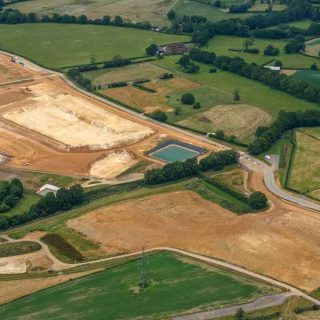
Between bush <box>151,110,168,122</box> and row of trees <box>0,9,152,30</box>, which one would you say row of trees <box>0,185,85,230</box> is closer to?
bush <box>151,110,168,122</box>

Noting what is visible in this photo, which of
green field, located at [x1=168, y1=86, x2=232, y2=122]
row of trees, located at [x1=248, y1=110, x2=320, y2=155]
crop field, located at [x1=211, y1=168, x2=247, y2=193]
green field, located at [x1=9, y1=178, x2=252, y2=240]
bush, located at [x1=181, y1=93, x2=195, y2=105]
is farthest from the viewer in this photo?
bush, located at [x1=181, y1=93, x2=195, y2=105]

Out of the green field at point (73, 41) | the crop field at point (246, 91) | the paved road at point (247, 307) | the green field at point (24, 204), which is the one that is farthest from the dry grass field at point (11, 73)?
the paved road at point (247, 307)

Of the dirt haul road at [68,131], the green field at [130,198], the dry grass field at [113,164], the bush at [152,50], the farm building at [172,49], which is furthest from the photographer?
the farm building at [172,49]

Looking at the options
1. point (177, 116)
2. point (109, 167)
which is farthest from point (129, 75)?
point (109, 167)

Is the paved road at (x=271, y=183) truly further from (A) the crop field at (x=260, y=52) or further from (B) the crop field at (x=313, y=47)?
(B) the crop field at (x=313, y=47)

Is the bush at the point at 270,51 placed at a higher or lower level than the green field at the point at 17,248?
higher

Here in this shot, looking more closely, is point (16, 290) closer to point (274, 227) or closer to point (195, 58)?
point (274, 227)

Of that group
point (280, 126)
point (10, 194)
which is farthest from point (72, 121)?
point (280, 126)

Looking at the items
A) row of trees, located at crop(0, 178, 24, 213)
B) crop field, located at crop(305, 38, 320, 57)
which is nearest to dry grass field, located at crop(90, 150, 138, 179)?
row of trees, located at crop(0, 178, 24, 213)
